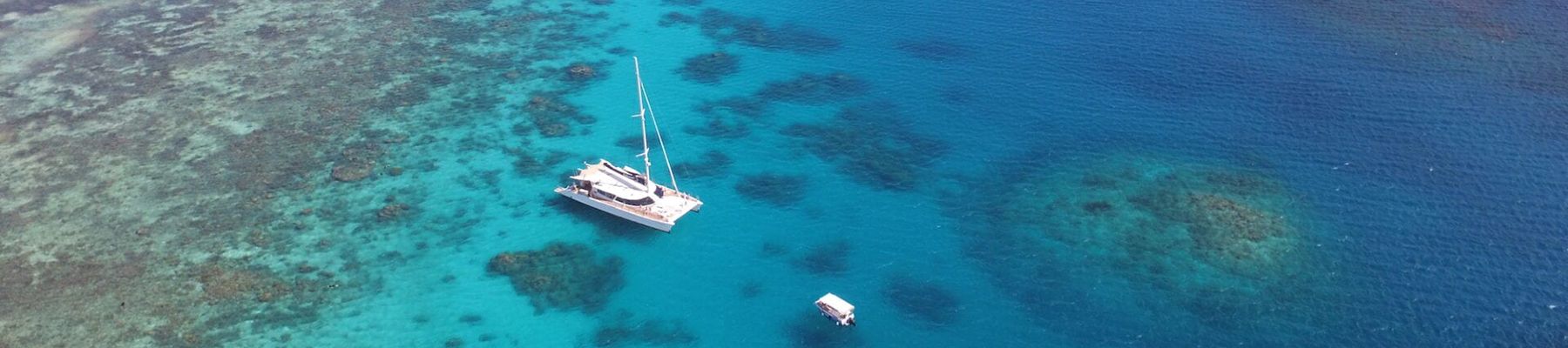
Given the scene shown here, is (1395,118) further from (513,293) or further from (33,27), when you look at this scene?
(33,27)

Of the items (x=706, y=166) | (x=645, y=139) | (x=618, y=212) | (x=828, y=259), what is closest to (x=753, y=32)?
(x=645, y=139)

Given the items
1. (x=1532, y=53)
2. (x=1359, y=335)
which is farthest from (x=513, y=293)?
(x=1532, y=53)

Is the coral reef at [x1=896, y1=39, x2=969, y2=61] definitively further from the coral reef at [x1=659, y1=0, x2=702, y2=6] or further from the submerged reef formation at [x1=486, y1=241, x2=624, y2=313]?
the submerged reef formation at [x1=486, y1=241, x2=624, y2=313]

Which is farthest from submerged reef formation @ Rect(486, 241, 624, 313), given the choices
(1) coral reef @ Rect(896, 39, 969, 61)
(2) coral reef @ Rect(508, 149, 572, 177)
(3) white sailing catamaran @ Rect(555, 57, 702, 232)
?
(1) coral reef @ Rect(896, 39, 969, 61)

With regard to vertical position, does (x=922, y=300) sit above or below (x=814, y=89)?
below

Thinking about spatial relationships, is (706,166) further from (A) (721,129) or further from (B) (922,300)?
(B) (922,300)
